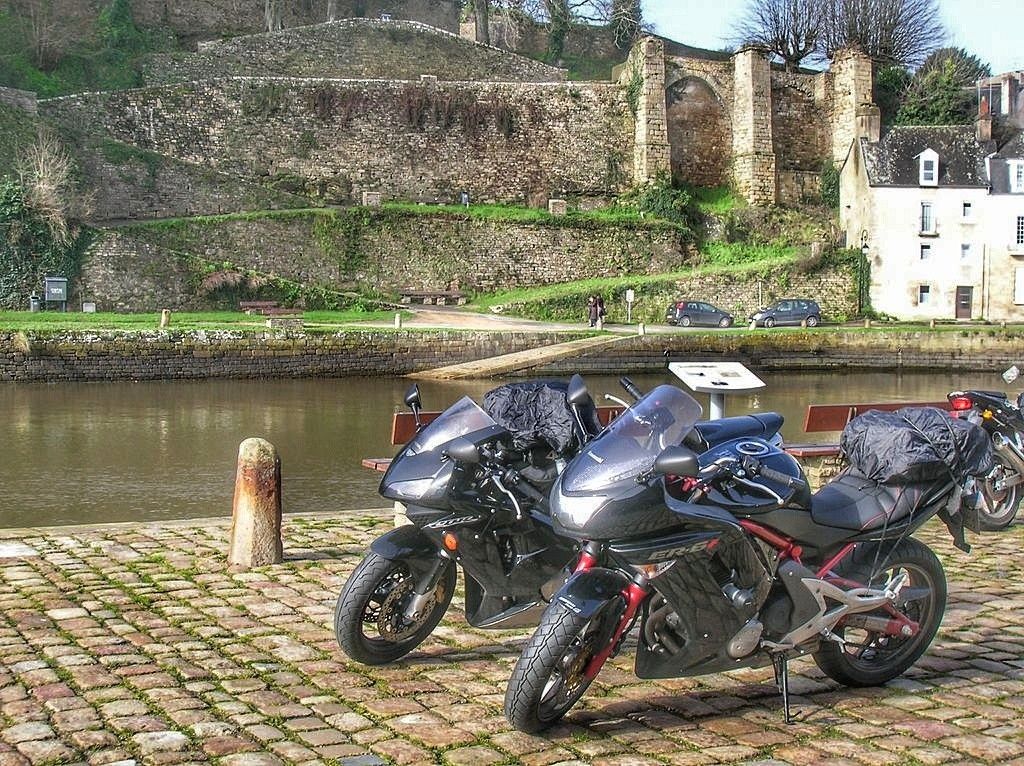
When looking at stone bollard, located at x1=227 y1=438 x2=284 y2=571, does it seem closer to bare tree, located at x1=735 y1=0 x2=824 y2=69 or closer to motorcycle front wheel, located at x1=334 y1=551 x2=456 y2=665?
motorcycle front wheel, located at x1=334 y1=551 x2=456 y2=665

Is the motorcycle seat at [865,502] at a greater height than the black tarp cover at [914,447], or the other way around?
the black tarp cover at [914,447]

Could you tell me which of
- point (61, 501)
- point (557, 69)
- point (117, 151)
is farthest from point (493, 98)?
point (61, 501)

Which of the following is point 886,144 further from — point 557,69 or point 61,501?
point 61,501

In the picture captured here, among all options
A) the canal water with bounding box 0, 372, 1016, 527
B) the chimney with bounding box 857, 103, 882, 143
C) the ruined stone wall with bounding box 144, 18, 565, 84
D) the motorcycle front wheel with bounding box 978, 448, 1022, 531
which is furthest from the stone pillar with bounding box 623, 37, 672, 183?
the motorcycle front wheel with bounding box 978, 448, 1022, 531

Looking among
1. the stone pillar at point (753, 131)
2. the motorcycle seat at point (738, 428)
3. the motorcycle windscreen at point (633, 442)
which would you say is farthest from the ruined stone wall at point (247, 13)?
the motorcycle windscreen at point (633, 442)

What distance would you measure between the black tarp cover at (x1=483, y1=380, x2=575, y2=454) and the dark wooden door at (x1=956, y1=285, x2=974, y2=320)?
39.3 m

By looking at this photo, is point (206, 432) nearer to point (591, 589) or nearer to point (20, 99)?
point (591, 589)

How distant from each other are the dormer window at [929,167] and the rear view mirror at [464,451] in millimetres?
40120

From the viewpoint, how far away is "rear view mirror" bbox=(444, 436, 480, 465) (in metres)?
5.60

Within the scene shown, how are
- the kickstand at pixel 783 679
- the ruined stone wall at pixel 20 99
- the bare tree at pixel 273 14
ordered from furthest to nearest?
the bare tree at pixel 273 14 → the ruined stone wall at pixel 20 99 → the kickstand at pixel 783 679

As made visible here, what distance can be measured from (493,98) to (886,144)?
14.8m

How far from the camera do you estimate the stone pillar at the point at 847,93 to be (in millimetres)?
47812

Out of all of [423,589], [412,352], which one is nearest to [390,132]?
[412,352]

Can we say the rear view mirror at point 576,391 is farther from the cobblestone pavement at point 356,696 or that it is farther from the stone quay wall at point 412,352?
the stone quay wall at point 412,352
